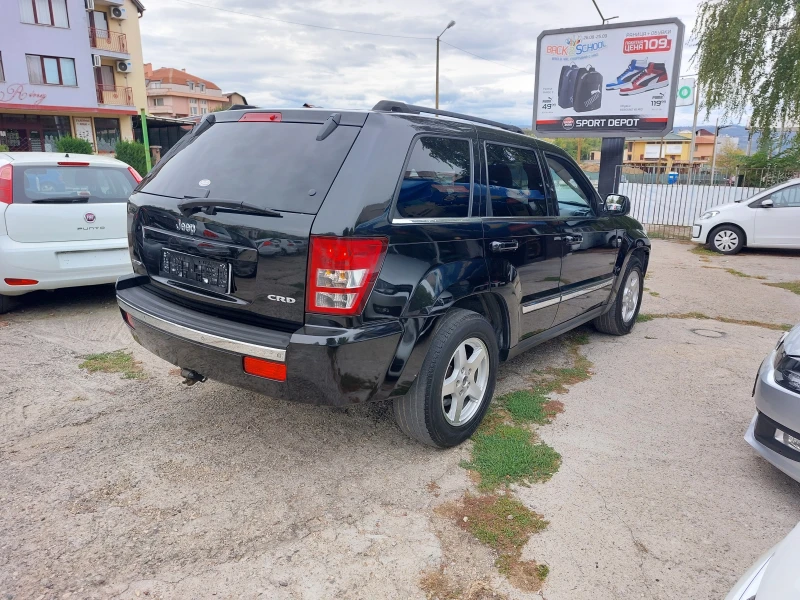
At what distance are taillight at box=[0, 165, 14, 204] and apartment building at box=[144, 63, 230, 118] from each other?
78.0m

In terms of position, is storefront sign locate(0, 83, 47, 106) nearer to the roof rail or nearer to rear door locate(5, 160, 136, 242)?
rear door locate(5, 160, 136, 242)

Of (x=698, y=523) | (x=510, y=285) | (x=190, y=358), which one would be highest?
(x=510, y=285)

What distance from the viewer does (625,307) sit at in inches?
224

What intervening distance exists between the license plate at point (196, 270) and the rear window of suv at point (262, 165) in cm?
33

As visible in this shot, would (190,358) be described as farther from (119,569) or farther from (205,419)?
(119,569)

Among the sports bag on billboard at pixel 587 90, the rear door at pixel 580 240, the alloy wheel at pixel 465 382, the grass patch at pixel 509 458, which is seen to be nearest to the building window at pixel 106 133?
the sports bag on billboard at pixel 587 90

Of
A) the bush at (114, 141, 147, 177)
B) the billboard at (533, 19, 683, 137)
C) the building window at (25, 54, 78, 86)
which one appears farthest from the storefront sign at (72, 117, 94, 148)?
the billboard at (533, 19, 683, 137)

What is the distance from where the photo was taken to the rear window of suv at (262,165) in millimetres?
2771

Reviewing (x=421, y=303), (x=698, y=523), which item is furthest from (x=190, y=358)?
(x=698, y=523)

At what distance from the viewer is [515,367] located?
4.75m

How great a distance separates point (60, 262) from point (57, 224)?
349 mm

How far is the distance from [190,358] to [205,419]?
799 mm

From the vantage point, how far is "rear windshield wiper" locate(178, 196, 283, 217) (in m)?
2.75

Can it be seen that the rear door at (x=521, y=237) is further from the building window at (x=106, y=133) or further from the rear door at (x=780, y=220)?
the building window at (x=106, y=133)
